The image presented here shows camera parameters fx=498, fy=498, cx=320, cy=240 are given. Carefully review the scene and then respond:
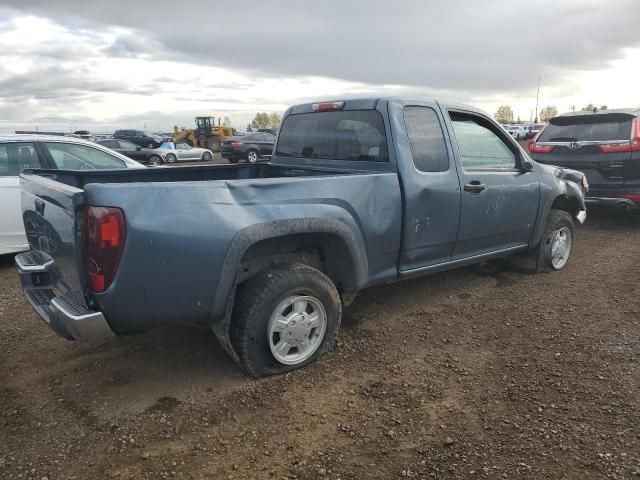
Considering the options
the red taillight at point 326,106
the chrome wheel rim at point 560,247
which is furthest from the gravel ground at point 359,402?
the red taillight at point 326,106

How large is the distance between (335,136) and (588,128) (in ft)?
18.1

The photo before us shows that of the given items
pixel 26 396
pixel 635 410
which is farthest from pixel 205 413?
pixel 635 410

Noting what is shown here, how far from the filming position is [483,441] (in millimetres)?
2646

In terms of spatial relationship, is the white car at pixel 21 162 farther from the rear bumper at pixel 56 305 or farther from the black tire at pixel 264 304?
the black tire at pixel 264 304

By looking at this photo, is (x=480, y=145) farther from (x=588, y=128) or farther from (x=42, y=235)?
(x=588, y=128)

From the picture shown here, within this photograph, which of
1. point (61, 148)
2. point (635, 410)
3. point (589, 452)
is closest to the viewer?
point (589, 452)

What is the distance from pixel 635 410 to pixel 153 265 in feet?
9.42

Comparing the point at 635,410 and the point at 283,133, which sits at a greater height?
the point at 283,133

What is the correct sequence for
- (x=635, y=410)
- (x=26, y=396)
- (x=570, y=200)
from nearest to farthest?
(x=635, y=410), (x=26, y=396), (x=570, y=200)

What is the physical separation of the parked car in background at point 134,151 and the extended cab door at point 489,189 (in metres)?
19.3

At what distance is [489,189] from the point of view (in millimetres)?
4375

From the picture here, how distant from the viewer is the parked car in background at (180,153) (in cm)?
2516

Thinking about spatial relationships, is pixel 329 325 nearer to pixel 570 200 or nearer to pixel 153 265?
pixel 153 265

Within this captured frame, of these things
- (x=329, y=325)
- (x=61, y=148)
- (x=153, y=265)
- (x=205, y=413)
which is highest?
(x=61, y=148)
